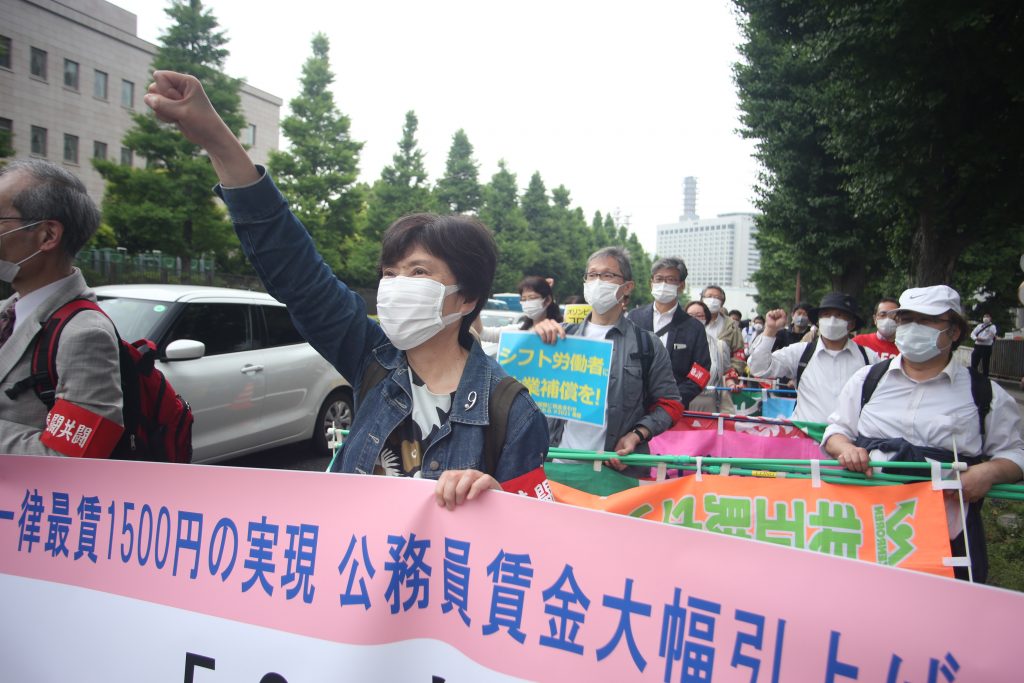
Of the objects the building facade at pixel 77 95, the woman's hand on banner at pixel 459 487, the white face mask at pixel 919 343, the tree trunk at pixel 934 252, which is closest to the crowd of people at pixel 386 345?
the woman's hand on banner at pixel 459 487

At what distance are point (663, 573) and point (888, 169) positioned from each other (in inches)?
408

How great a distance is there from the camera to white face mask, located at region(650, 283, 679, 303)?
5.36 m

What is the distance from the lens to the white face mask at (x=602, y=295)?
373 centimetres

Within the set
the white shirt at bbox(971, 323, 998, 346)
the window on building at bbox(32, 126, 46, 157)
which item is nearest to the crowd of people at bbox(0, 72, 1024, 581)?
the white shirt at bbox(971, 323, 998, 346)

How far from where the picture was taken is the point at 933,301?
3.12 m

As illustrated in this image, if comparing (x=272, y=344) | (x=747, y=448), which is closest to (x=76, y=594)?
(x=747, y=448)

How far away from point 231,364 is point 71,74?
2774 cm

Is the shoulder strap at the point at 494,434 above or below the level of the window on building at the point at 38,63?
below

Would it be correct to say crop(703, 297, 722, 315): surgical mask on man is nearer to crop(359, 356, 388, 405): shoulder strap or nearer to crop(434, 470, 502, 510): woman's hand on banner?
crop(359, 356, 388, 405): shoulder strap

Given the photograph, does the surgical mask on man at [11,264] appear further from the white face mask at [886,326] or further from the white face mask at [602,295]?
the white face mask at [886,326]

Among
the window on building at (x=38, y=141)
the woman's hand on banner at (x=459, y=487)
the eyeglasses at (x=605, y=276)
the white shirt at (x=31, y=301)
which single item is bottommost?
the woman's hand on banner at (x=459, y=487)

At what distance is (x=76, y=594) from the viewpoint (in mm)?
1688

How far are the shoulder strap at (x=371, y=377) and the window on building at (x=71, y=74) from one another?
28.7 m

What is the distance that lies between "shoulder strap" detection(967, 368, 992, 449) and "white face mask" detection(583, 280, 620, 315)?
1.77 metres
